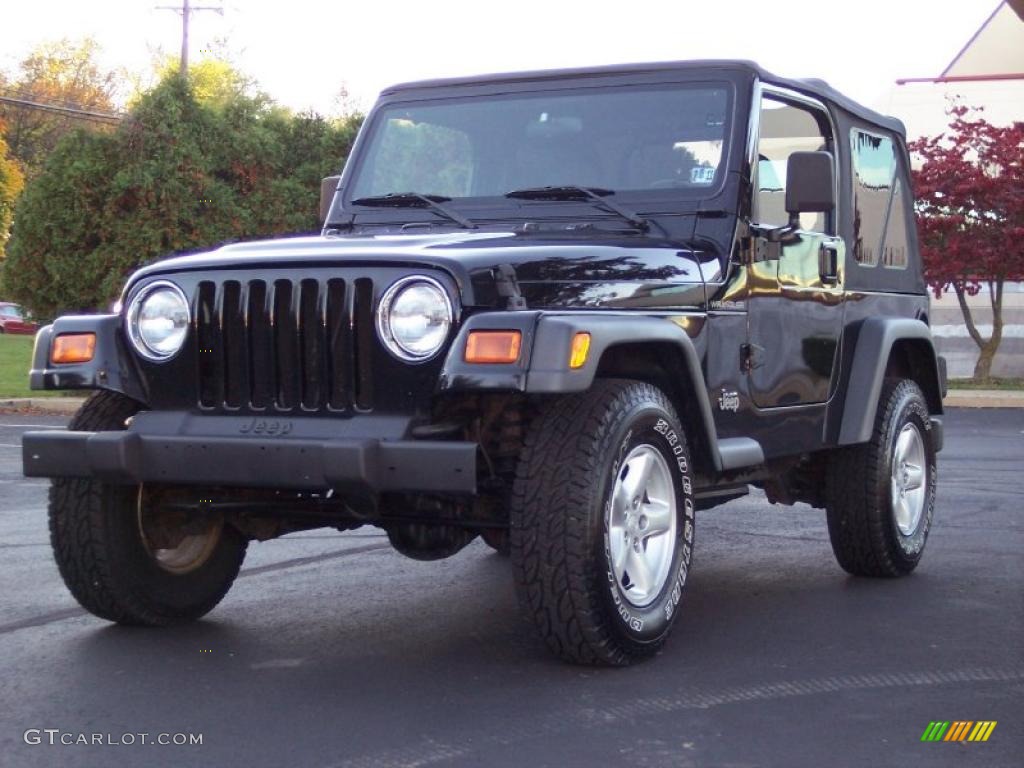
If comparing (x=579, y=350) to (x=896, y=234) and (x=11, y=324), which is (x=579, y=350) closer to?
(x=896, y=234)

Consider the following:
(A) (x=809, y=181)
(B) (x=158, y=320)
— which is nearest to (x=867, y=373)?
(A) (x=809, y=181)

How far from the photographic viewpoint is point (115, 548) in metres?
5.46

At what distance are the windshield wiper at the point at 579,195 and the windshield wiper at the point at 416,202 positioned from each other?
0.78 feet

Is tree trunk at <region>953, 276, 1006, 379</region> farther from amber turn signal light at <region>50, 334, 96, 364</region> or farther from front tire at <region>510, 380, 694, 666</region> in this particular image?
amber turn signal light at <region>50, 334, 96, 364</region>

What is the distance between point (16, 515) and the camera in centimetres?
921

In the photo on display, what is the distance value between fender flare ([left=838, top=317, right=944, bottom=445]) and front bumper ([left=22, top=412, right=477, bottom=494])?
2.59 m

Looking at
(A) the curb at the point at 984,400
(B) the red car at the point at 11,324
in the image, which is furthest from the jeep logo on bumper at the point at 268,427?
(B) the red car at the point at 11,324

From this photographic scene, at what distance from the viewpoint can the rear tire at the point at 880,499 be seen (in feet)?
22.5

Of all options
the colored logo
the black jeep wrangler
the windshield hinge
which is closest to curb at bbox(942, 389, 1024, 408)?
the black jeep wrangler

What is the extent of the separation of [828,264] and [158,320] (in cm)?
292

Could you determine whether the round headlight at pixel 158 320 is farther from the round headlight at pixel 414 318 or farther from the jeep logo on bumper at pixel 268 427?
the round headlight at pixel 414 318

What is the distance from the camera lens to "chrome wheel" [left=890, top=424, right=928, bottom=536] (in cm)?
717

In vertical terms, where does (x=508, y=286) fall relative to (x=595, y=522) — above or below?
above

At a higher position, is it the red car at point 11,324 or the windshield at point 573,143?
the windshield at point 573,143
